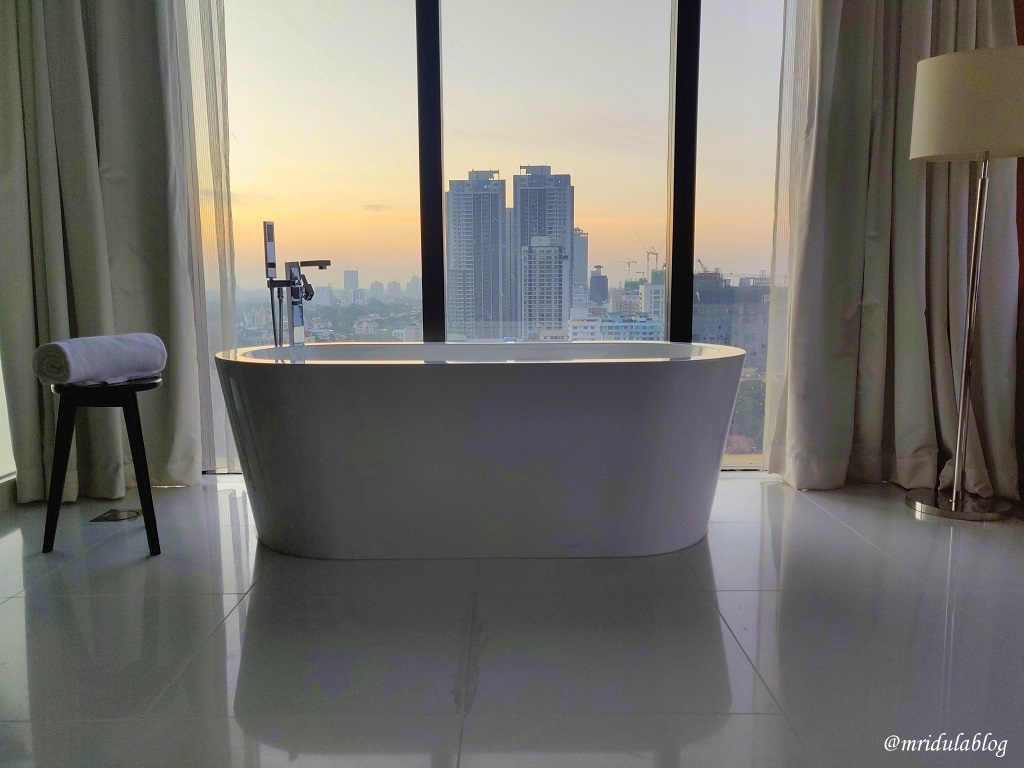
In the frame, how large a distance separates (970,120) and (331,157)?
229 cm

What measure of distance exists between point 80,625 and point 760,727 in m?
1.51

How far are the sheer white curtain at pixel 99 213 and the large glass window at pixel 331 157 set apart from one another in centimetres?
24

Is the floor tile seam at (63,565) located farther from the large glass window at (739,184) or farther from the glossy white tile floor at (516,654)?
the large glass window at (739,184)

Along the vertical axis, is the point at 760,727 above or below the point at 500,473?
below

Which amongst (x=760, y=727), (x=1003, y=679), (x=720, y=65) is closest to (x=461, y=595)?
(x=760, y=727)

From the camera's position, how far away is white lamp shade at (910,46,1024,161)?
91.9 inches

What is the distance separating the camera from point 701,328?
10.5 ft

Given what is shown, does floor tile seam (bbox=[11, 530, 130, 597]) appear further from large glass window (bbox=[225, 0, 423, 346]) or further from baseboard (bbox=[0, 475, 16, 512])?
large glass window (bbox=[225, 0, 423, 346])

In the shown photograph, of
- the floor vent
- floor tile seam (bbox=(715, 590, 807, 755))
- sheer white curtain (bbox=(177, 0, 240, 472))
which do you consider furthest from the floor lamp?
the floor vent

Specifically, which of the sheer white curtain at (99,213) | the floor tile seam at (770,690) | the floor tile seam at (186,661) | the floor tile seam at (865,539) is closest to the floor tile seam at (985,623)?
the floor tile seam at (865,539)

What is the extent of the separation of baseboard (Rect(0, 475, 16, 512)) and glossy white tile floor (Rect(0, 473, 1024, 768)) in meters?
0.39

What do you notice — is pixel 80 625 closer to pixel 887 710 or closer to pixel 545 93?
pixel 887 710

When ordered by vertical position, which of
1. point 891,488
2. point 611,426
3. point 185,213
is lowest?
point 891,488

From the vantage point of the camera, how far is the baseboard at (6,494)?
2.73 m
